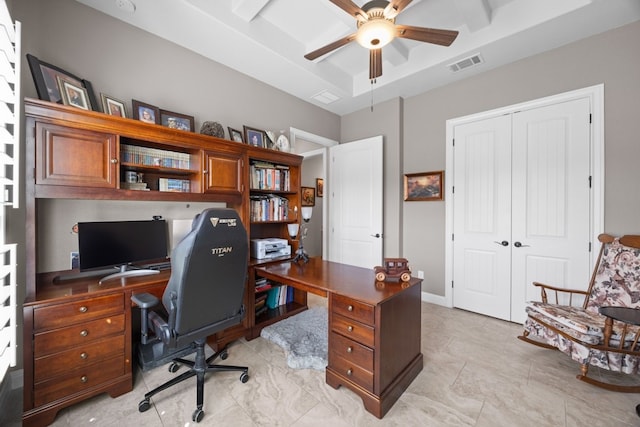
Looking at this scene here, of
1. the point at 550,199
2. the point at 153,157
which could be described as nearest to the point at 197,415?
the point at 153,157

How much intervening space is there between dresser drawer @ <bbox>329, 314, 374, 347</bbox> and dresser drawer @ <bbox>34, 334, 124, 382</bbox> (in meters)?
1.48

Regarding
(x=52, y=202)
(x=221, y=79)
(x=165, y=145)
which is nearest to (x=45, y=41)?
(x=165, y=145)

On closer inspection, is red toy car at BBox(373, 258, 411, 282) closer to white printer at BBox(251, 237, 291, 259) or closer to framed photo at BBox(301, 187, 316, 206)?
white printer at BBox(251, 237, 291, 259)

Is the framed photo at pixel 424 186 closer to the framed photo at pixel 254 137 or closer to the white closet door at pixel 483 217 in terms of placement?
the white closet door at pixel 483 217

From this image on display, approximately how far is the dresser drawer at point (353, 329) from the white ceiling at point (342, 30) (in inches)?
104

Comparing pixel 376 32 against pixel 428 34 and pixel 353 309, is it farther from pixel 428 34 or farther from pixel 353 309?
pixel 353 309

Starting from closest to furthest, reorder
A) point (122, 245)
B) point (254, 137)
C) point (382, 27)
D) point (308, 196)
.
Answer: point (382, 27)
point (122, 245)
point (254, 137)
point (308, 196)

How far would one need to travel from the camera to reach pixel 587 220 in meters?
2.54

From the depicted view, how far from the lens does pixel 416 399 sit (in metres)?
1.77

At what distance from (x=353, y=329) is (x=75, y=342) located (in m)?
1.75

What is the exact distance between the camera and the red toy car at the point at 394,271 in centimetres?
192

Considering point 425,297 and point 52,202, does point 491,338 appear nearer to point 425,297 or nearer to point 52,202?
point 425,297

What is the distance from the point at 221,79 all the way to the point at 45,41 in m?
1.36

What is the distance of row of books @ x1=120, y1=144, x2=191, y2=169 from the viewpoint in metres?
2.05
